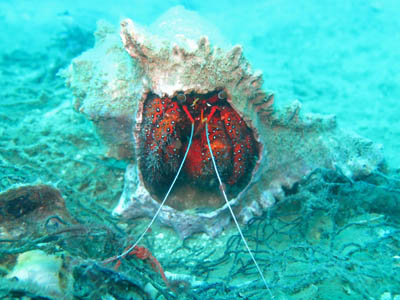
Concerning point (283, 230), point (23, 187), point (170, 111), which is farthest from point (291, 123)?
point (23, 187)

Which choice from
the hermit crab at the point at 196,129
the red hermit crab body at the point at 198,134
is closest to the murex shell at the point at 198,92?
the hermit crab at the point at 196,129

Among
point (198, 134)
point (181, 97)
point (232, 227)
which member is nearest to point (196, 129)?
point (198, 134)

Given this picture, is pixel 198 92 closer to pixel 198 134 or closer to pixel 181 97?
pixel 181 97

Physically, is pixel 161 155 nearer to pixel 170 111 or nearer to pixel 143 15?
pixel 170 111

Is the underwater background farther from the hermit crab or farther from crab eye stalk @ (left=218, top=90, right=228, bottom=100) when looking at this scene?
crab eye stalk @ (left=218, top=90, right=228, bottom=100)

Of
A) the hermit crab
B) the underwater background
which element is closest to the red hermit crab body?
the hermit crab

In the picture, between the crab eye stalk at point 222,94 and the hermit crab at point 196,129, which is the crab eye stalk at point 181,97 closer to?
the hermit crab at point 196,129
